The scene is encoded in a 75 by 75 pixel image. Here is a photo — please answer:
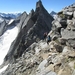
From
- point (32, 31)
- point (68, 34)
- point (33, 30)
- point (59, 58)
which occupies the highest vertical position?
point (33, 30)

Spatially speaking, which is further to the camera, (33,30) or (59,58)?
(33,30)

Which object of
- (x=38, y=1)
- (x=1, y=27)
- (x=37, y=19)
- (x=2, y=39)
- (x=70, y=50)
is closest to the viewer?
(x=70, y=50)

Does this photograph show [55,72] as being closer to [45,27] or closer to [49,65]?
[49,65]

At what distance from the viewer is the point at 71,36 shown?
94.0ft

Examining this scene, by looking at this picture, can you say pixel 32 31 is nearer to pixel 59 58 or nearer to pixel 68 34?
pixel 68 34

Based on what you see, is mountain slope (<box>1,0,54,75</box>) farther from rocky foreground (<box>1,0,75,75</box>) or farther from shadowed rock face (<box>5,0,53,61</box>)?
rocky foreground (<box>1,0,75,75</box>)

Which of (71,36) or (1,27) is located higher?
(1,27)

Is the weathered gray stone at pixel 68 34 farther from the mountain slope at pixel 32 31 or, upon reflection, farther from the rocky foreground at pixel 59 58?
the mountain slope at pixel 32 31

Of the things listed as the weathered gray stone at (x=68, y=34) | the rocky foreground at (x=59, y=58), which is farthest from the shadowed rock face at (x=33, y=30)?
the weathered gray stone at (x=68, y=34)

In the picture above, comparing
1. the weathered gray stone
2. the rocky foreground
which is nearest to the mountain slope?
the rocky foreground

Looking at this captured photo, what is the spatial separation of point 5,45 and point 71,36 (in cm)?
11044

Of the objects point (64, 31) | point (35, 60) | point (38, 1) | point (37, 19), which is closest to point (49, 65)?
point (35, 60)

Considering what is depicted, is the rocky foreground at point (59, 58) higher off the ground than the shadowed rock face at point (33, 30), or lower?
lower

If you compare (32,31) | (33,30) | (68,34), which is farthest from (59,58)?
(32,31)
